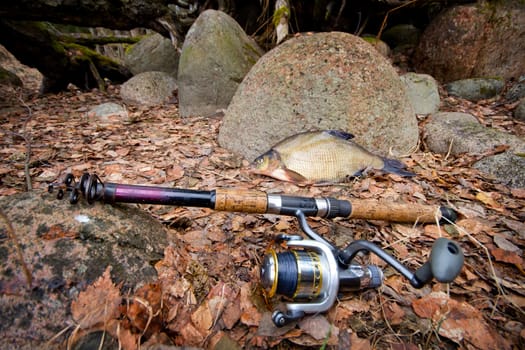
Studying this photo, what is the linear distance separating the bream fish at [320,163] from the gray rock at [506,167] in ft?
2.97

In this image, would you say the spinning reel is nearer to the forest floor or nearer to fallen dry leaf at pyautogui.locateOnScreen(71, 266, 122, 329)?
the forest floor

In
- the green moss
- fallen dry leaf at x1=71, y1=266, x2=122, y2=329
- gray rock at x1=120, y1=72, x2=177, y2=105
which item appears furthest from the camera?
gray rock at x1=120, y1=72, x2=177, y2=105

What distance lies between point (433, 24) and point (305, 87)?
5298 millimetres

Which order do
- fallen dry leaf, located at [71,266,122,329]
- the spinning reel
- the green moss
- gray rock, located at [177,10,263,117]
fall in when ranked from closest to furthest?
fallen dry leaf, located at [71,266,122,329]
the spinning reel
gray rock, located at [177,10,263,117]
the green moss

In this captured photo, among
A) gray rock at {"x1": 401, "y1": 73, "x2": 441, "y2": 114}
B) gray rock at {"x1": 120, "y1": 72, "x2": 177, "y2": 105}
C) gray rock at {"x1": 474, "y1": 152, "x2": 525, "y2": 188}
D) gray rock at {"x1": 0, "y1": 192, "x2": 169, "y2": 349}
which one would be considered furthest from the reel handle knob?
gray rock at {"x1": 120, "y1": 72, "x2": 177, "y2": 105}

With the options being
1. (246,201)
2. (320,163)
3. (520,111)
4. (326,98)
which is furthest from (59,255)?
(520,111)

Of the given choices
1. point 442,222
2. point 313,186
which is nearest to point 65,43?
point 313,186

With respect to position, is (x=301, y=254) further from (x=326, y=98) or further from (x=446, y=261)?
(x=326, y=98)

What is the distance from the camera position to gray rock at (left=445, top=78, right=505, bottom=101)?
5.82m

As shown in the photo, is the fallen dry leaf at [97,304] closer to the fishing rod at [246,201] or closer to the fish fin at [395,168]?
the fishing rod at [246,201]

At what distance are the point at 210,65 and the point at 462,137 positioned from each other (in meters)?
4.29

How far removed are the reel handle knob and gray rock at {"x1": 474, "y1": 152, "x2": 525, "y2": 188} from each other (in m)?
2.44

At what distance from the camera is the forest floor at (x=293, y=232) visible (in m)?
1.43

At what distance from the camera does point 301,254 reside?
1480mm
